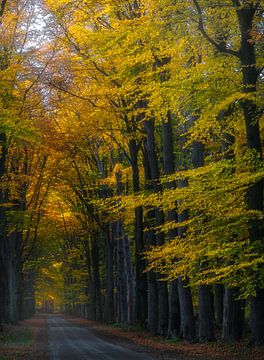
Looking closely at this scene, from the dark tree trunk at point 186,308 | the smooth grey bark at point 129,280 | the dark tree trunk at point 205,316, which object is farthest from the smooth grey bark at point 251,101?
the smooth grey bark at point 129,280

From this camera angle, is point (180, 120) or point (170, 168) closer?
point (180, 120)

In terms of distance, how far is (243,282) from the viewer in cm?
1309

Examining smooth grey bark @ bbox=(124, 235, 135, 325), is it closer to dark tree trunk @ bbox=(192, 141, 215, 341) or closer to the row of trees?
the row of trees

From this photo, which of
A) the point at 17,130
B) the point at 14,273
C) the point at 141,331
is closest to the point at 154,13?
the point at 17,130

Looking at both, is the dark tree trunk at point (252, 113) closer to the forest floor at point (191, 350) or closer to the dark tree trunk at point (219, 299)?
the forest floor at point (191, 350)

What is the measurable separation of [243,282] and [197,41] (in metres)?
6.85

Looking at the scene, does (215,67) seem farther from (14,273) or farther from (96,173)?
(14,273)

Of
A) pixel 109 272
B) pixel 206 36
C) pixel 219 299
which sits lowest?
pixel 219 299

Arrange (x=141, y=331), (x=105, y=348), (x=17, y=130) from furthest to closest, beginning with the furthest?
(x=141, y=331)
(x=105, y=348)
(x=17, y=130)

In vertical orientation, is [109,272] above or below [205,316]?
above

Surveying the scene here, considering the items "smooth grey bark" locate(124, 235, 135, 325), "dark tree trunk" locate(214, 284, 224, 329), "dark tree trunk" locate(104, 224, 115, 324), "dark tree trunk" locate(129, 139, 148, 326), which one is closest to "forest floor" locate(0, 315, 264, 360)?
"dark tree trunk" locate(129, 139, 148, 326)

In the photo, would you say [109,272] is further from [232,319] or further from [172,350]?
[172,350]

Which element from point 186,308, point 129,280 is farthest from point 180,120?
point 129,280

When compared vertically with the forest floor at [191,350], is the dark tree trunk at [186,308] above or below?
above
